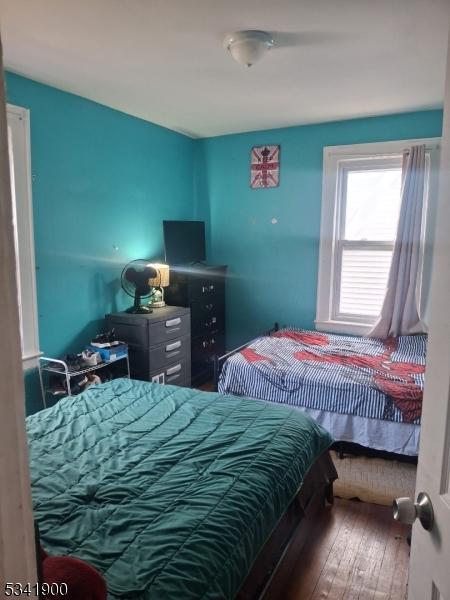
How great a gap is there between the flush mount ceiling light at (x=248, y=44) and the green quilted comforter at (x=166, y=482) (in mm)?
1892

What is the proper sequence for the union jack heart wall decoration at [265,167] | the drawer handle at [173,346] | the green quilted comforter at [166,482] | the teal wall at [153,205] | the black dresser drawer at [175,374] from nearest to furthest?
the green quilted comforter at [166,482] < the teal wall at [153,205] < the black dresser drawer at [175,374] < the drawer handle at [173,346] < the union jack heart wall decoration at [265,167]

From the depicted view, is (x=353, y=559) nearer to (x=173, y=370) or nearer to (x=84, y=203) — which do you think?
(x=173, y=370)

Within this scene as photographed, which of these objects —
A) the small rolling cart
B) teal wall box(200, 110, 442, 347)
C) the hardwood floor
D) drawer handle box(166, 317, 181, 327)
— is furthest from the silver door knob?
teal wall box(200, 110, 442, 347)

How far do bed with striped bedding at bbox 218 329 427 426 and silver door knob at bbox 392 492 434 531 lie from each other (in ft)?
6.50

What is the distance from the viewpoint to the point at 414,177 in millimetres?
3588

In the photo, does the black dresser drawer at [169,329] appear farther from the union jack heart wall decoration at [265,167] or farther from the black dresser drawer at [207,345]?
the union jack heart wall decoration at [265,167]

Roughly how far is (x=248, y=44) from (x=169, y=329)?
7.08ft

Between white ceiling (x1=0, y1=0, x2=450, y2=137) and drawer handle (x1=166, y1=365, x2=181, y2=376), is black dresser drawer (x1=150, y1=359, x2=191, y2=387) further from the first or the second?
white ceiling (x1=0, y1=0, x2=450, y2=137)

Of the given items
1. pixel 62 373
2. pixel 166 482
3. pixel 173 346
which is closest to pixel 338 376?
pixel 173 346

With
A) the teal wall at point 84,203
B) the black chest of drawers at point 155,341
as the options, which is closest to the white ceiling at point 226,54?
the teal wall at point 84,203

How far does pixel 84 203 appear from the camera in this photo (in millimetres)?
3223

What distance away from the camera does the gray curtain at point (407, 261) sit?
11.8 feet

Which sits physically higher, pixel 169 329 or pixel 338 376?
pixel 169 329

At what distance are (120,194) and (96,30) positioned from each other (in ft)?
5.19
